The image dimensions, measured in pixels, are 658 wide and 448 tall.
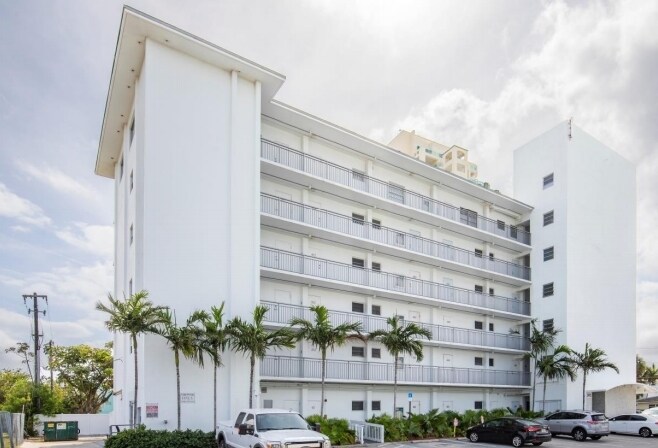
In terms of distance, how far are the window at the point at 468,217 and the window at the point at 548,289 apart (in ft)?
21.1

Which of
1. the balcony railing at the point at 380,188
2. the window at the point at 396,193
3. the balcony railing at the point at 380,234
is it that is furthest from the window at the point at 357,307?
the window at the point at 396,193

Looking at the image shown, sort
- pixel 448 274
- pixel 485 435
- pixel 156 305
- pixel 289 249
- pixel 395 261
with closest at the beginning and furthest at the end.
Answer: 1. pixel 156 305
2. pixel 485 435
3. pixel 289 249
4. pixel 395 261
5. pixel 448 274

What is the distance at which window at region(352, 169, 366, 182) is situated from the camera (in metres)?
29.9

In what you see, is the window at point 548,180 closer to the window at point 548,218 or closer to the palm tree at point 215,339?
the window at point 548,218

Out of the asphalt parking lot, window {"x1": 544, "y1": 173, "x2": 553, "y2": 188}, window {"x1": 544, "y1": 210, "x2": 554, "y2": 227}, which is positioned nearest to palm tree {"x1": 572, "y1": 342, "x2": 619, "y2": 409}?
the asphalt parking lot

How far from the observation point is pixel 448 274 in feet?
114

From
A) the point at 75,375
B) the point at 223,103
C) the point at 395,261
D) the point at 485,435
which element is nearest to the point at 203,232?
the point at 223,103

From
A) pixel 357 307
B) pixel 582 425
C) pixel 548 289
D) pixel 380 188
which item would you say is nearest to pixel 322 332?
pixel 357 307

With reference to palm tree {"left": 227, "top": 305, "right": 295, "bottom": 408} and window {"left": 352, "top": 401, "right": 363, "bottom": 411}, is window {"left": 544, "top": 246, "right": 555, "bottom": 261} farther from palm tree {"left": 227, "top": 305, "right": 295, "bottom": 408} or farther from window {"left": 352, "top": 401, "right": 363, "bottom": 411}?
palm tree {"left": 227, "top": 305, "right": 295, "bottom": 408}

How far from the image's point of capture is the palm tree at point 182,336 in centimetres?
1958

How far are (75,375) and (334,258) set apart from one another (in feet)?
102

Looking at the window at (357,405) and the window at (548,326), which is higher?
the window at (548,326)

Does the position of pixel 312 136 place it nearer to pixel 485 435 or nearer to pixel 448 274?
pixel 448 274

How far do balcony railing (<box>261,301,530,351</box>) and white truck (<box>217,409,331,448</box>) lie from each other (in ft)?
26.6
